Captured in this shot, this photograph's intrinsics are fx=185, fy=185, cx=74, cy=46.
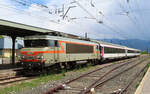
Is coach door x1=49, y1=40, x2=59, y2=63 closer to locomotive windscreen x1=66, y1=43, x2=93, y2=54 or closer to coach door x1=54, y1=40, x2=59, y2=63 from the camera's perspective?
coach door x1=54, y1=40, x2=59, y2=63

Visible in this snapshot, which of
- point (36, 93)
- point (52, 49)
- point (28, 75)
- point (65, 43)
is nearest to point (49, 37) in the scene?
point (52, 49)

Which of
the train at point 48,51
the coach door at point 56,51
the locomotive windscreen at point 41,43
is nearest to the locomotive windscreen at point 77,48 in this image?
the train at point 48,51

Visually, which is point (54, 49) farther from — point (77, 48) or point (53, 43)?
point (77, 48)

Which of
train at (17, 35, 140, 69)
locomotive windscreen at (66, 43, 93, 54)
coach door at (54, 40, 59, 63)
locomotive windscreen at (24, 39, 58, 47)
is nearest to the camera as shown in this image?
train at (17, 35, 140, 69)

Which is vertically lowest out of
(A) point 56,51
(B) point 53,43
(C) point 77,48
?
(A) point 56,51

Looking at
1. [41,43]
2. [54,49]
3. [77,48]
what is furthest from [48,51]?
[77,48]

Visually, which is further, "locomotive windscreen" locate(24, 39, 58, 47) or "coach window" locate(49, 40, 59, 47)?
"coach window" locate(49, 40, 59, 47)

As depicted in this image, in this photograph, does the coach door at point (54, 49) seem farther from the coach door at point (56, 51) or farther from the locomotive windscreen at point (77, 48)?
the locomotive windscreen at point (77, 48)

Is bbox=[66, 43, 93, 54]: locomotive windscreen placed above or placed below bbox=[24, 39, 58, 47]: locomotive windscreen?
below

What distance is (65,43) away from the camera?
1638cm

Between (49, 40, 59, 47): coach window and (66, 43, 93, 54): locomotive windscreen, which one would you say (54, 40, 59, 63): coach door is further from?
(66, 43, 93, 54): locomotive windscreen

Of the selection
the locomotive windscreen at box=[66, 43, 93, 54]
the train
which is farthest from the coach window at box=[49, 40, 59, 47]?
the locomotive windscreen at box=[66, 43, 93, 54]

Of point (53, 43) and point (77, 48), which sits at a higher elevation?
point (53, 43)

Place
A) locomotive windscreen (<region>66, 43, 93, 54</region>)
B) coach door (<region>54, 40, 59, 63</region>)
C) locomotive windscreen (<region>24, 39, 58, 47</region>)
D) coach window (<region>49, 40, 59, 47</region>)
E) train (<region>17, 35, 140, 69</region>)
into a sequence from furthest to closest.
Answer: locomotive windscreen (<region>66, 43, 93, 54</region>) < coach door (<region>54, 40, 59, 63</region>) < coach window (<region>49, 40, 59, 47</region>) < locomotive windscreen (<region>24, 39, 58, 47</region>) < train (<region>17, 35, 140, 69</region>)
